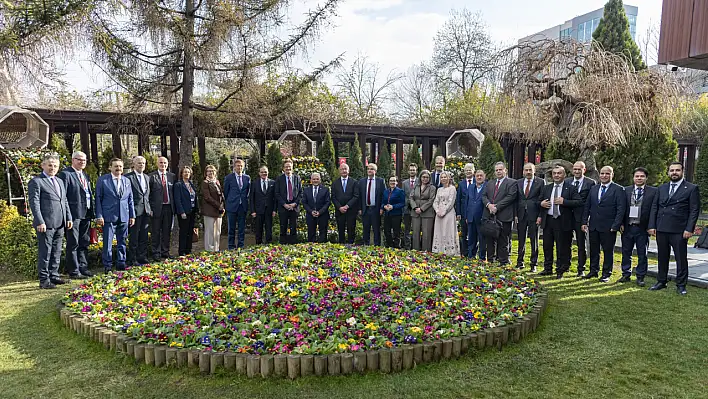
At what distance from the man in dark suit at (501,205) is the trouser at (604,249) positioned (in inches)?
47.6

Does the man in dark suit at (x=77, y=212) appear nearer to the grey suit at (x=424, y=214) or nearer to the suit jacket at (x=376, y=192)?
the suit jacket at (x=376, y=192)

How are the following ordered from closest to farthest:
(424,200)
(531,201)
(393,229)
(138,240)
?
(531,201) < (138,240) < (424,200) < (393,229)

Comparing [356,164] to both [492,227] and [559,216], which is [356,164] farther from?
[559,216]

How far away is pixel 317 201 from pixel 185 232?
2415mm

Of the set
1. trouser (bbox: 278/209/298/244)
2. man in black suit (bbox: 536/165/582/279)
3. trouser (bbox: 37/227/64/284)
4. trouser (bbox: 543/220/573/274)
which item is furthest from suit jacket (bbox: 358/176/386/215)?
trouser (bbox: 37/227/64/284)

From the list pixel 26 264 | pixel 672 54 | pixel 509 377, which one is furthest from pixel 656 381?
pixel 26 264

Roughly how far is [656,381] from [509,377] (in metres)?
1.12

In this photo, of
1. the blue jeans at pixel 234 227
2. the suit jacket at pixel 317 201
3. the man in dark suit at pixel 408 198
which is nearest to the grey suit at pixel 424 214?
the man in dark suit at pixel 408 198

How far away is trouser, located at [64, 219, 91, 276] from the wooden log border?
3.20 meters

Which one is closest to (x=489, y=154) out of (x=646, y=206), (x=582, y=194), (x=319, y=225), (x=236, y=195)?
(x=582, y=194)

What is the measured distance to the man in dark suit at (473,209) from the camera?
775cm

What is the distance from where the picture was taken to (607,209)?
667 centimetres

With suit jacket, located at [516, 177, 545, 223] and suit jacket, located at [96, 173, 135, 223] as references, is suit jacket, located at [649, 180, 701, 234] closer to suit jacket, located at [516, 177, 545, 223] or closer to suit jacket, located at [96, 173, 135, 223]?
suit jacket, located at [516, 177, 545, 223]

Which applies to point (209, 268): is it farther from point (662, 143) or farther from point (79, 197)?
point (662, 143)
